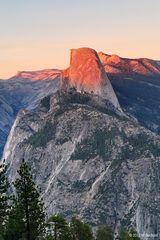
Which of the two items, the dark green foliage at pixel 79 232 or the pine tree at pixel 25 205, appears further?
the dark green foliage at pixel 79 232

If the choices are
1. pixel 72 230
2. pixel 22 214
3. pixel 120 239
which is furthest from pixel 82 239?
pixel 22 214

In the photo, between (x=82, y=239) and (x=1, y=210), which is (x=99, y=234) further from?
(x=1, y=210)

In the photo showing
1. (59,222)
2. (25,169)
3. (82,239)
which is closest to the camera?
(25,169)

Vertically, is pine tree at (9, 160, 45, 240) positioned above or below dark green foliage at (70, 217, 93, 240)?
above

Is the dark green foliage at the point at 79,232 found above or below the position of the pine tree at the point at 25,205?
below

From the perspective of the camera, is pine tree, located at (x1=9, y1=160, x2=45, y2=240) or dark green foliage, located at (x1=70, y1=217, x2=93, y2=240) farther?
dark green foliage, located at (x1=70, y1=217, x2=93, y2=240)

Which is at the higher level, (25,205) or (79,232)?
(25,205)

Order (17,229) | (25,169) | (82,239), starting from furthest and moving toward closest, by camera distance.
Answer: (82,239) < (17,229) < (25,169)

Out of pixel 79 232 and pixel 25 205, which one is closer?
pixel 25 205
